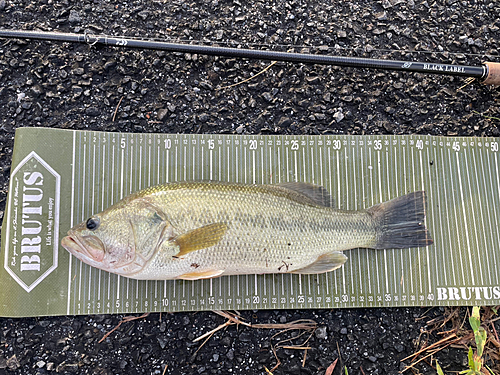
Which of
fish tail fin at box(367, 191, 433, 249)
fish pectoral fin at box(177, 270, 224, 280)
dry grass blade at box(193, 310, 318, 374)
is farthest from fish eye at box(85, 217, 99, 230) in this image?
fish tail fin at box(367, 191, 433, 249)

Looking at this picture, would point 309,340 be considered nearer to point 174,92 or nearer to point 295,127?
point 295,127

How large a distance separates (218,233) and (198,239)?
0.17m

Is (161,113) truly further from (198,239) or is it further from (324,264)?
(324,264)

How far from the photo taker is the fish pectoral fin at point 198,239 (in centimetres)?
254

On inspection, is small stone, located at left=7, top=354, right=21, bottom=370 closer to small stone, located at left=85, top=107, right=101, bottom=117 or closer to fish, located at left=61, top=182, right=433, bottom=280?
fish, located at left=61, top=182, right=433, bottom=280

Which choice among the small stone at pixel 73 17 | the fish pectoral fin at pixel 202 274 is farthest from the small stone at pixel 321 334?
the small stone at pixel 73 17

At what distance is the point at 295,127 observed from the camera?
126 inches

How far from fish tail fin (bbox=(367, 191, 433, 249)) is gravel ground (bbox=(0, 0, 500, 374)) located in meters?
0.67

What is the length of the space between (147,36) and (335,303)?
324cm

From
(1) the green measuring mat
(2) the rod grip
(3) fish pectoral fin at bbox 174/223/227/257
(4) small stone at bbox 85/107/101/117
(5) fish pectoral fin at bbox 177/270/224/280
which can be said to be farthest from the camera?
(4) small stone at bbox 85/107/101/117

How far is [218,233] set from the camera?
102 inches

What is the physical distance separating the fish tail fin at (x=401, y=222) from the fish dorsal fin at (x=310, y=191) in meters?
0.42

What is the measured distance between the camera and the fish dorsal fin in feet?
9.63

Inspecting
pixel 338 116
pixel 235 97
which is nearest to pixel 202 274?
pixel 235 97
